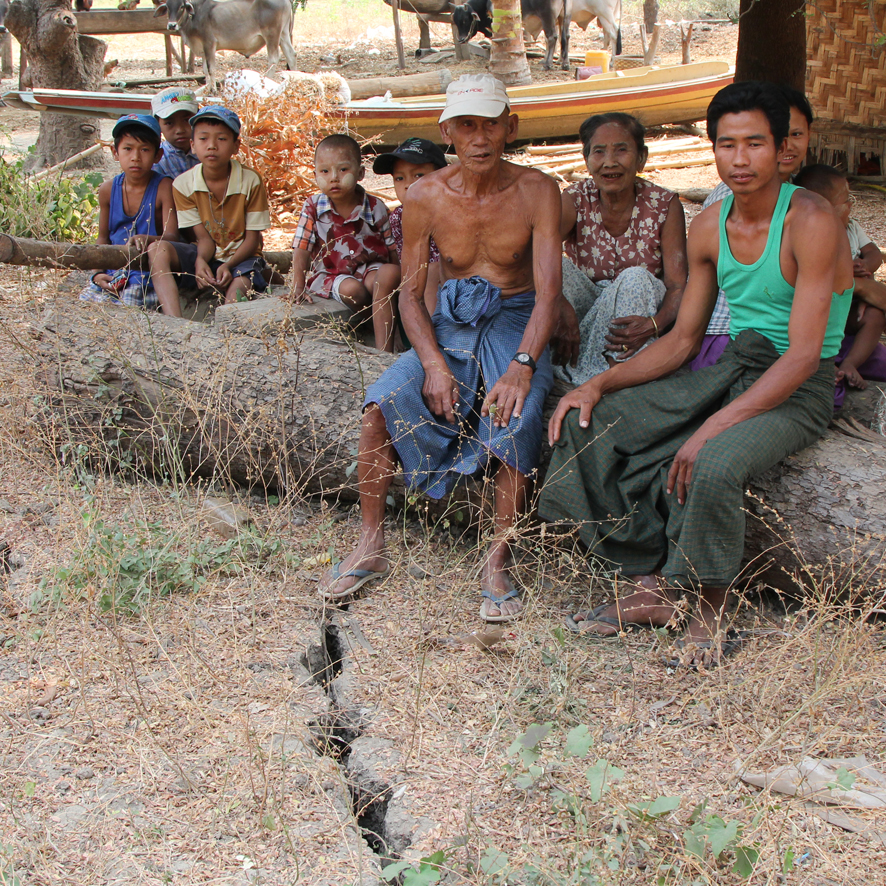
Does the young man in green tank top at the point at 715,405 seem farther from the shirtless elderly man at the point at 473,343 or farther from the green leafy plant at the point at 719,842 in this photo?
the green leafy plant at the point at 719,842

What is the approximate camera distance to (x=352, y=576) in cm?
326

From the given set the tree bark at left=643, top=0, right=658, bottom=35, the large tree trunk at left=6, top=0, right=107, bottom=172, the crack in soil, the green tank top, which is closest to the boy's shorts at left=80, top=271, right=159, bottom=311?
the crack in soil

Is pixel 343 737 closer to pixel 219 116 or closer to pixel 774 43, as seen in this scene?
pixel 219 116

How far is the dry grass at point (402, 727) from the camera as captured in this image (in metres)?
2.11

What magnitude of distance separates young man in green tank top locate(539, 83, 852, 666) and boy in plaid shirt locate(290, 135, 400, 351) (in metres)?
1.94

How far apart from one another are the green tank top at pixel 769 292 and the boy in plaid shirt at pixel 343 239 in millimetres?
2065

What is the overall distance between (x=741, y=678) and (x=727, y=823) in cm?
66

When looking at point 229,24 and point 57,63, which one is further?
point 229,24

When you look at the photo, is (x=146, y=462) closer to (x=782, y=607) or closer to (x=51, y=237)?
(x=782, y=607)

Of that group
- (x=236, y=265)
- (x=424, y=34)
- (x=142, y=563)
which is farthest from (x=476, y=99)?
(x=424, y=34)

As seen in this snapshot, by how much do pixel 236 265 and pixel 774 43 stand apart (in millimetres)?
3595

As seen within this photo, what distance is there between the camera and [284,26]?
1728 cm

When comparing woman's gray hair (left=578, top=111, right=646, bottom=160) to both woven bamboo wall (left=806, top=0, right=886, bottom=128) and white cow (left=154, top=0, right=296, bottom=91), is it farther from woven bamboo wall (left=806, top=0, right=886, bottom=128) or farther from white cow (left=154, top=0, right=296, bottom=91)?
white cow (left=154, top=0, right=296, bottom=91)

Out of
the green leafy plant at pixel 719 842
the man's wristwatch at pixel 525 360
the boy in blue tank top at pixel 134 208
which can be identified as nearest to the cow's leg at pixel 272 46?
the boy in blue tank top at pixel 134 208
